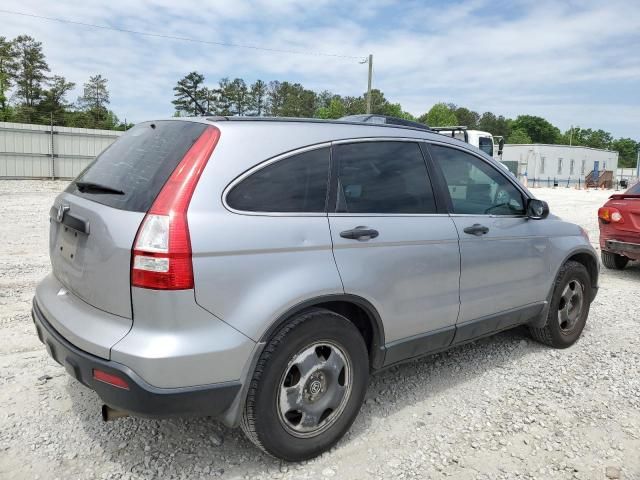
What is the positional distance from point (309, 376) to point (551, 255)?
2.49 m

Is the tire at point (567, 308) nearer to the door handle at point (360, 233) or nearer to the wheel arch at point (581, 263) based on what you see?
the wheel arch at point (581, 263)

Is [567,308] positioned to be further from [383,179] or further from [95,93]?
[95,93]

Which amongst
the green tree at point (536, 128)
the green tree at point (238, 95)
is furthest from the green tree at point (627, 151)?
the green tree at point (238, 95)

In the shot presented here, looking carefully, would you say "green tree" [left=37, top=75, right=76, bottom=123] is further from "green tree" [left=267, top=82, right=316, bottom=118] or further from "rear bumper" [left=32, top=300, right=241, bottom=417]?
"rear bumper" [left=32, top=300, right=241, bottom=417]

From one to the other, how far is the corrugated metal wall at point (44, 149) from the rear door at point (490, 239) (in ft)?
64.8

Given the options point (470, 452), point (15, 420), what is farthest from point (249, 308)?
point (15, 420)

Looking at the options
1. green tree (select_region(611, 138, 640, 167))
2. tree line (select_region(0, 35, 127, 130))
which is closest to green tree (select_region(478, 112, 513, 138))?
green tree (select_region(611, 138, 640, 167))

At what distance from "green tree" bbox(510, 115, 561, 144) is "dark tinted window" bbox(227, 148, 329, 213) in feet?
426

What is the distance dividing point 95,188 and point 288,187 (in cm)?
102

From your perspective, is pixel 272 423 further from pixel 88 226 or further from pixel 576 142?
pixel 576 142

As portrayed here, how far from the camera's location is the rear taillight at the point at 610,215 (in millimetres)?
7074

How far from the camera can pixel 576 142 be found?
129 m

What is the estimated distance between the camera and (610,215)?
7176mm

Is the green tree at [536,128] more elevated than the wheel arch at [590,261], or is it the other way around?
the green tree at [536,128]
